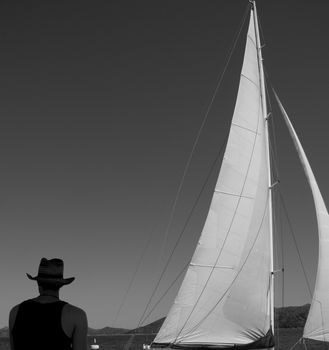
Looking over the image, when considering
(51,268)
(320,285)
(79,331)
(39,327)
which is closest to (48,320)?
(39,327)

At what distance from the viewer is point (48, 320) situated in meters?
3.64

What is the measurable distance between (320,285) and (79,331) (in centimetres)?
1765

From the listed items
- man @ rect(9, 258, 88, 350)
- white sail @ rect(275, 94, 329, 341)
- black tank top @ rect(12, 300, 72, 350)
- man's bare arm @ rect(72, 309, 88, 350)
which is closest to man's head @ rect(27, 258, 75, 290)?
man @ rect(9, 258, 88, 350)

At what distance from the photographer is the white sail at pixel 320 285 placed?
63.6 ft

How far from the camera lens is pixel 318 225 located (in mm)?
20594

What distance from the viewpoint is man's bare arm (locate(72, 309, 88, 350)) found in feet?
11.6

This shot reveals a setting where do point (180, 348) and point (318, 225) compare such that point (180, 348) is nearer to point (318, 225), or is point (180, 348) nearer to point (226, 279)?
point (226, 279)

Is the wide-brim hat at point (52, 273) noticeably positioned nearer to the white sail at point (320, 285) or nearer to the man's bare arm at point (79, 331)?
the man's bare arm at point (79, 331)

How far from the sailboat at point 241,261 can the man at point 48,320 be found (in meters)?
17.0

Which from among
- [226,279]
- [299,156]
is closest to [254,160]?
[299,156]

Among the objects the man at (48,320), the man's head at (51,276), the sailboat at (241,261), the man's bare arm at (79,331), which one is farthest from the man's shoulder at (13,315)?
the sailboat at (241,261)

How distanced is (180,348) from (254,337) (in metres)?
2.66

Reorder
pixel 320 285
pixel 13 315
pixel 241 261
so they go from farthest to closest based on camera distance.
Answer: pixel 241 261
pixel 320 285
pixel 13 315

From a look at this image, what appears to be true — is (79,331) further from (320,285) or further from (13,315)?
(320,285)
